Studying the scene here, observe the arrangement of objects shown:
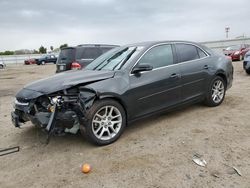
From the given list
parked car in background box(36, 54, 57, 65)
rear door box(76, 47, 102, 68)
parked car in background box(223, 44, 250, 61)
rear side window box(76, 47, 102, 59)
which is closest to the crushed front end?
rear door box(76, 47, 102, 68)

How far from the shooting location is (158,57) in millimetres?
4883

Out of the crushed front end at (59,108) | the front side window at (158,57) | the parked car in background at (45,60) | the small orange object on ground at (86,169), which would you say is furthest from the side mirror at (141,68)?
the parked car in background at (45,60)

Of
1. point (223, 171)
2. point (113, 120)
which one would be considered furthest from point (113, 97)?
point (223, 171)

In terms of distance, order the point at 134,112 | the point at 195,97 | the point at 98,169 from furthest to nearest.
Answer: the point at 195,97, the point at 134,112, the point at 98,169

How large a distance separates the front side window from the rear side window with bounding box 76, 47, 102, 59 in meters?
4.61

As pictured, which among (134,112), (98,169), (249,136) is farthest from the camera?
(134,112)

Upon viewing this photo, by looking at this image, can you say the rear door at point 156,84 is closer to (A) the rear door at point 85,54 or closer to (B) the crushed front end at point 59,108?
(B) the crushed front end at point 59,108

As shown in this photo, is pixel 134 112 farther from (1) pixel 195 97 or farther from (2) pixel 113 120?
(1) pixel 195 97

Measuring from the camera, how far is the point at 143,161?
11.5 ft

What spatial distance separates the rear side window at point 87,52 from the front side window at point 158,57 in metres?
4.61

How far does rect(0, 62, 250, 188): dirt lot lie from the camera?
10.1ft

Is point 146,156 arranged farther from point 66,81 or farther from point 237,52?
point 237,52

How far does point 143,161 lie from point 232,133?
1.70 meters

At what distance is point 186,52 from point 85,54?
15.2 ft
